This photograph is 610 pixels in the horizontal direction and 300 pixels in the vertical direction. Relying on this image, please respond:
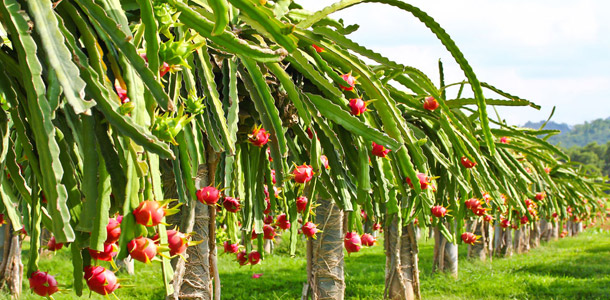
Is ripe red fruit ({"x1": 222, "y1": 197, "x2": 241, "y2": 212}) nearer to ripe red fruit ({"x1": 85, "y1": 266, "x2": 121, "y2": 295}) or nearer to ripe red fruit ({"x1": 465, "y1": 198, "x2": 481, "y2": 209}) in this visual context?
ripe red fruit ({"x1": 85, "y1": 266, "x2": 121, "y2": 295})

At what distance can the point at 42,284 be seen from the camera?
109 centimetres

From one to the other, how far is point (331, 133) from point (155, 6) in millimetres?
783

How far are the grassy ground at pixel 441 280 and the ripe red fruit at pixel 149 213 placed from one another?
6.10m

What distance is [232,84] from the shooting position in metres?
1.58

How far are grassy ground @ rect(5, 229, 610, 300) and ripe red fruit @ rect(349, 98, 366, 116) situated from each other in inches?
215

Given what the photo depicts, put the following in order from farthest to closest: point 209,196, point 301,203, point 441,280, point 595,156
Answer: point 595,156 → point 441,280 → point 301,203 → point 209,196

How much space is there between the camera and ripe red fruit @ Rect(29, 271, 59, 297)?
1088 millimetres

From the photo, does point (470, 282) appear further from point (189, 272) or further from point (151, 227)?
point (151, 227)

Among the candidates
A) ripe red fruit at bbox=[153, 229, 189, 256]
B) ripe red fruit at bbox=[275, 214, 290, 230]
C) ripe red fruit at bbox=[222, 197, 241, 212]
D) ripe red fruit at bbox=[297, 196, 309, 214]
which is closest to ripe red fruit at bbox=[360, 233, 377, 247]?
ripe red fruit at bbox=[275, 214, 290, 230]

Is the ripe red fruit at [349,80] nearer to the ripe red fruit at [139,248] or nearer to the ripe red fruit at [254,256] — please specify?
the ripe red fruit at [139,248]

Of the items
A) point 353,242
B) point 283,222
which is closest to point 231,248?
point 283,222

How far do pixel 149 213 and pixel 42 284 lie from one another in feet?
1.32

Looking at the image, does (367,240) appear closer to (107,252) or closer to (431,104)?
(431,104)

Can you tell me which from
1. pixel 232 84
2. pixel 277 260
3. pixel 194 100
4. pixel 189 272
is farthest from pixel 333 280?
pixel 277 260
